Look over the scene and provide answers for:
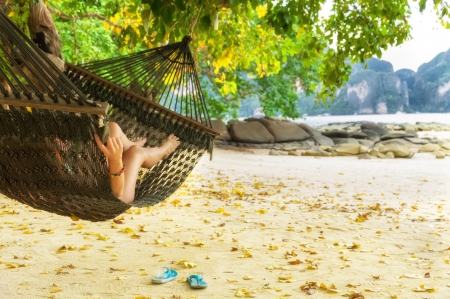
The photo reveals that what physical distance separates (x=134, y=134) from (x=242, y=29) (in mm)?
3213

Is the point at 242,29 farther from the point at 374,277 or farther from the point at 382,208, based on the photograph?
the point at 374,277

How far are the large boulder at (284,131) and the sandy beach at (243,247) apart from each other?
21.8 ft

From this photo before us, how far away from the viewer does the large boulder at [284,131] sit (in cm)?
1270

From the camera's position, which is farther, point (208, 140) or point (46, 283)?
point (208, 140)

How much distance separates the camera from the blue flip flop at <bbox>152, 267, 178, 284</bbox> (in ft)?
8.42

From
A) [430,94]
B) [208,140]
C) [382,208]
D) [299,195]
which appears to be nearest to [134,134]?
[208,140]

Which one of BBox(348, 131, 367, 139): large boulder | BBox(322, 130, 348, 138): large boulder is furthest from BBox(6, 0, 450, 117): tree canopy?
BBox(348, 131, 367, 139): large boulder

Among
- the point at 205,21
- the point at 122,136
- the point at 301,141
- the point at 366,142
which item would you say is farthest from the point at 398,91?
the point at 122,136

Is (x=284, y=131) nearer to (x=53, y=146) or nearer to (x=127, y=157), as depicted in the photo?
(x=127, y=157)

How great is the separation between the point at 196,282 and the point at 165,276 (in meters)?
0.18

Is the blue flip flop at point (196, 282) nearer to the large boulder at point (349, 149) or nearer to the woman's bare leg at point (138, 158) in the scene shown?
the woman's bare leg at point (138, 158)

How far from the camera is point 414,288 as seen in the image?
99.6 inches

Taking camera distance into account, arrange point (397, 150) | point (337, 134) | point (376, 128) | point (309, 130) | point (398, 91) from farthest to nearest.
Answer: point (398, 91) < point (376, 128) < point (337, 134) < point (309, 130) < point (397, 150)

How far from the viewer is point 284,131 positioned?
1281cm
